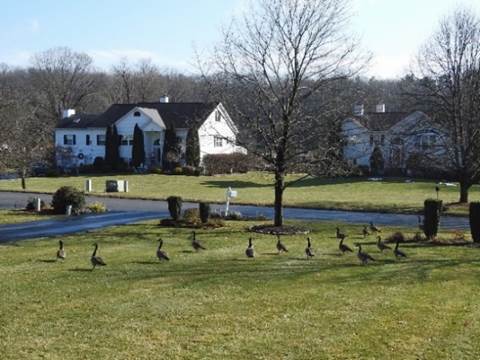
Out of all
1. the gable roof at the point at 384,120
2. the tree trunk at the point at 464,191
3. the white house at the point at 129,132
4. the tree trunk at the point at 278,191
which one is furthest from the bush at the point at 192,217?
the gable roof at the point at 384,120

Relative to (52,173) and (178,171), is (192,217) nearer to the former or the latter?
(178,171)

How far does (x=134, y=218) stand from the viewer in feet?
95.7

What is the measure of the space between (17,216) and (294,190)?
25.5m

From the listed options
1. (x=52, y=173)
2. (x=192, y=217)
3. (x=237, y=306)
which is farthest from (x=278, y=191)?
(x=52, y=173)

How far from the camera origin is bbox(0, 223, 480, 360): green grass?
31.4 feet

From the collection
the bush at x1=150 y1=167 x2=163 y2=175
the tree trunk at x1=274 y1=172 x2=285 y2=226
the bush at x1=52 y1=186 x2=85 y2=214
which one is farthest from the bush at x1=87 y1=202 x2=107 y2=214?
the bush at x1=150 y1=167 x2=163 y2=175

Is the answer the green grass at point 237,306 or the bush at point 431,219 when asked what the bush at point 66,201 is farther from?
the bush at point 431,219

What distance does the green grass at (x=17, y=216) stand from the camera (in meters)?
27.8

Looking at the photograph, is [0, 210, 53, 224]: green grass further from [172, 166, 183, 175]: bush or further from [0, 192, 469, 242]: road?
[172, 166, 183, 175]: bush

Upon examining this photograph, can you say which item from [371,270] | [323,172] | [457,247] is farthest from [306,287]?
[323,172]

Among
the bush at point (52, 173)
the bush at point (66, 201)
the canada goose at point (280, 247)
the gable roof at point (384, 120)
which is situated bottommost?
the canada goose at point (280, 247)

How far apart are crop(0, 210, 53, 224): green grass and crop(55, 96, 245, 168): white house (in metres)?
33.9

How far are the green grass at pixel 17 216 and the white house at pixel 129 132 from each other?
33.9 metres

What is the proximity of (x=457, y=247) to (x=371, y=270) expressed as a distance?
585 cm
